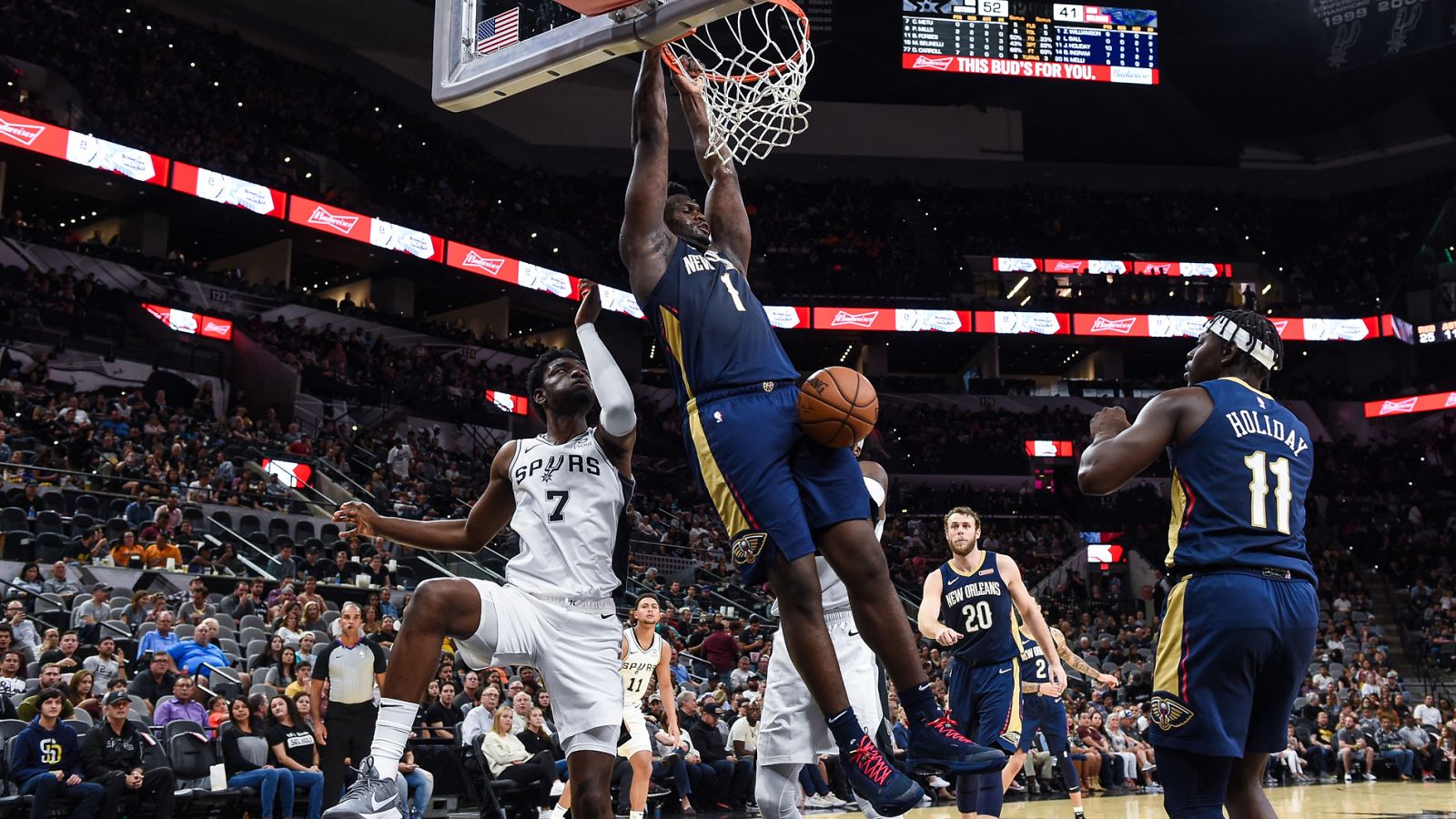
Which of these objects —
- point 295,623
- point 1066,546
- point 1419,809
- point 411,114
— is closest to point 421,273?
point 411,114

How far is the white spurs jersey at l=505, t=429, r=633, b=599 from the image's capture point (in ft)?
17.7

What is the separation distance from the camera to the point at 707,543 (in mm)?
26969

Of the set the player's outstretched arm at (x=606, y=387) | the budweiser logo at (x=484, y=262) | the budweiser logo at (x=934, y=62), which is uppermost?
the budweiser logo at (x=934, y=62)

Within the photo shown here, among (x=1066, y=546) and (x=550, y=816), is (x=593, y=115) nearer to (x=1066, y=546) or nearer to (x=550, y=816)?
(x=1066, y=546)

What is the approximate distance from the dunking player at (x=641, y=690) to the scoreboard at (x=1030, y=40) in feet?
76.6

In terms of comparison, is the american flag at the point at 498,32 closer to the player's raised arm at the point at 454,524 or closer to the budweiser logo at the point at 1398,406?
the player's raised arm at the point at 454,524

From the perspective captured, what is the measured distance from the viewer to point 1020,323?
37.7 meters

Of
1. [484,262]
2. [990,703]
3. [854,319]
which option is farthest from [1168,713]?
[854,319]

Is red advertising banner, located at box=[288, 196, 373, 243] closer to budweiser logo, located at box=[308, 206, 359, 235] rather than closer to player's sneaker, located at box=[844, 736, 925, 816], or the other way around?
budweiser logo, located at box=[308, 206, 359, 235]

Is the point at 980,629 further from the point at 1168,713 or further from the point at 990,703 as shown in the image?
the point at 1168,713

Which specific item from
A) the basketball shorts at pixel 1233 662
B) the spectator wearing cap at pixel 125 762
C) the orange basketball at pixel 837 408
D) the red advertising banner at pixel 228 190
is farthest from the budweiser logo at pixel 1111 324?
the orange basketball at pixel 837 408

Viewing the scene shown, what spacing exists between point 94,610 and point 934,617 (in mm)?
9795

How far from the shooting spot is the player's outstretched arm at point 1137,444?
4.33 metres

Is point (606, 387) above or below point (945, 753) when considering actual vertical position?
above
